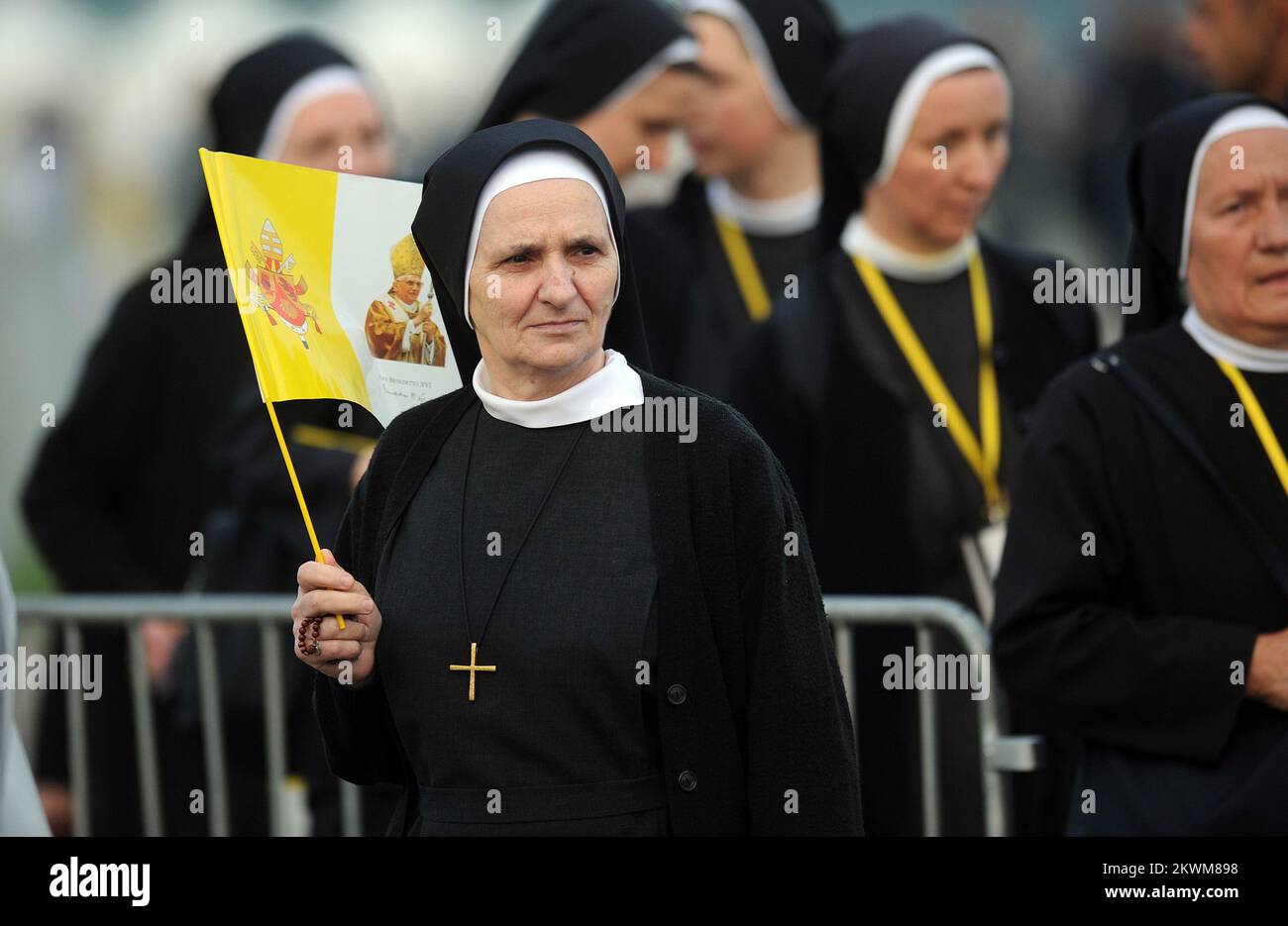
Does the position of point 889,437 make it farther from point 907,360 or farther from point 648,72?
point 648,72

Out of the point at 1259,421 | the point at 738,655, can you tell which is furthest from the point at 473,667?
the point at 1259,421

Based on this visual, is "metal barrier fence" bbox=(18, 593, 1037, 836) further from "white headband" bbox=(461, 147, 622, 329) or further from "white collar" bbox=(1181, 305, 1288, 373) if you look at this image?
"white headband" bbox=(461, 147, 622, 329)

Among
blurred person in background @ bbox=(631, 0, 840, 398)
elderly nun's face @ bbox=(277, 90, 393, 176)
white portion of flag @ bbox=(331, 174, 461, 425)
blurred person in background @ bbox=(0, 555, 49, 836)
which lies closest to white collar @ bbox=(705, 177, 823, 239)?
blurred person in background @ bbox=(631, 0, 840, 398)

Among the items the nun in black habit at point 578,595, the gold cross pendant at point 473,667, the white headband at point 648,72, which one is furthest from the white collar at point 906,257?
the gold cross pendant at point 473,667

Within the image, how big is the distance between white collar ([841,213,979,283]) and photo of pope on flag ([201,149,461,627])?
98.5 inches

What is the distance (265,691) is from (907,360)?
203 cm

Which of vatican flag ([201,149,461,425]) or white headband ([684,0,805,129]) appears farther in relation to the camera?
white headband ([684,0,805,129])

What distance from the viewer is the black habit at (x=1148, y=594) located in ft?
14.8

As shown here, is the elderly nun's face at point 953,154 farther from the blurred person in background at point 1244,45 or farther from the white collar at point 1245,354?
the white collar at point 1245,354

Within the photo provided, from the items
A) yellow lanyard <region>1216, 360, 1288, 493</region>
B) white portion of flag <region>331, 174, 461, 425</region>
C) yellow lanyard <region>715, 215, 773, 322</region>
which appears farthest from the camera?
yellow lanyard <region>715, 215, 773, 322</region>

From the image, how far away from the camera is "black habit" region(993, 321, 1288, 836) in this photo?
4.50 m

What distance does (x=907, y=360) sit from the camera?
6.12m

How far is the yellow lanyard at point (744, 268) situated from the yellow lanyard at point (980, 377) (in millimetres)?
1060
